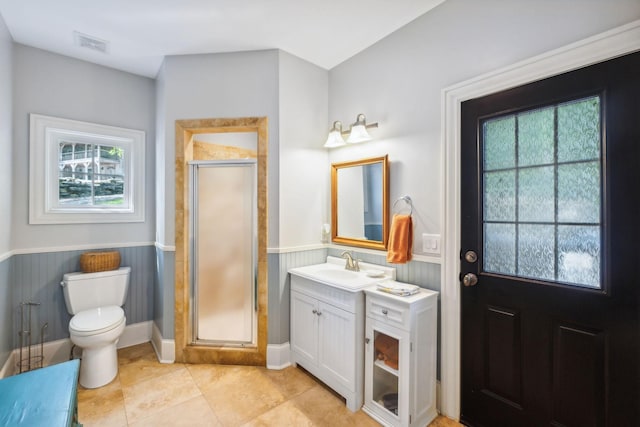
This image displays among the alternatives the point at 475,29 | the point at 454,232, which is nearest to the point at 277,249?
the point at 454,232

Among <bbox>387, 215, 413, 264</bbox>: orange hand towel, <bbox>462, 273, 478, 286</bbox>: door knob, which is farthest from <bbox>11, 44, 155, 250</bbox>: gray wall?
<bbox>462, 273, 478, 286</bbox>: door knob

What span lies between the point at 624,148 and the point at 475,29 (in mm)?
1033

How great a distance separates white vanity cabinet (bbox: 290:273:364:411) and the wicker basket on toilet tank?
1.66 m

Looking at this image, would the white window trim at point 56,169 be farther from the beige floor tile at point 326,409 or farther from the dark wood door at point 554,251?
the dark wood door at point 554,251

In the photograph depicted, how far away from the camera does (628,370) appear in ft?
4.19

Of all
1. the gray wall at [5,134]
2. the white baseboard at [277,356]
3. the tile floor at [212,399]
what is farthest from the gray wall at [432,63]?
the gray wall at [5,134]

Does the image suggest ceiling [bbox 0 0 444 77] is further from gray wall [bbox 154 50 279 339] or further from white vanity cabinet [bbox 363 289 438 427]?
white vanity cabinet [bbox 363 289 438 427]

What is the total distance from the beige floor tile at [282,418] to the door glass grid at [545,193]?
1.48 meters

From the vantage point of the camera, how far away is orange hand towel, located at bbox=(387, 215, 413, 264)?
2.03 metres

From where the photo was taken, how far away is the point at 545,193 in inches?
59.8

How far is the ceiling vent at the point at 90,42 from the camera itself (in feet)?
7.40

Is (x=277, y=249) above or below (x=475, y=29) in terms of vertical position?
below

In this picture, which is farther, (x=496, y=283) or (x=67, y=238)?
(x=67, y=238)

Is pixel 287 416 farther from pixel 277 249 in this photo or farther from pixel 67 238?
pixel 67 238
